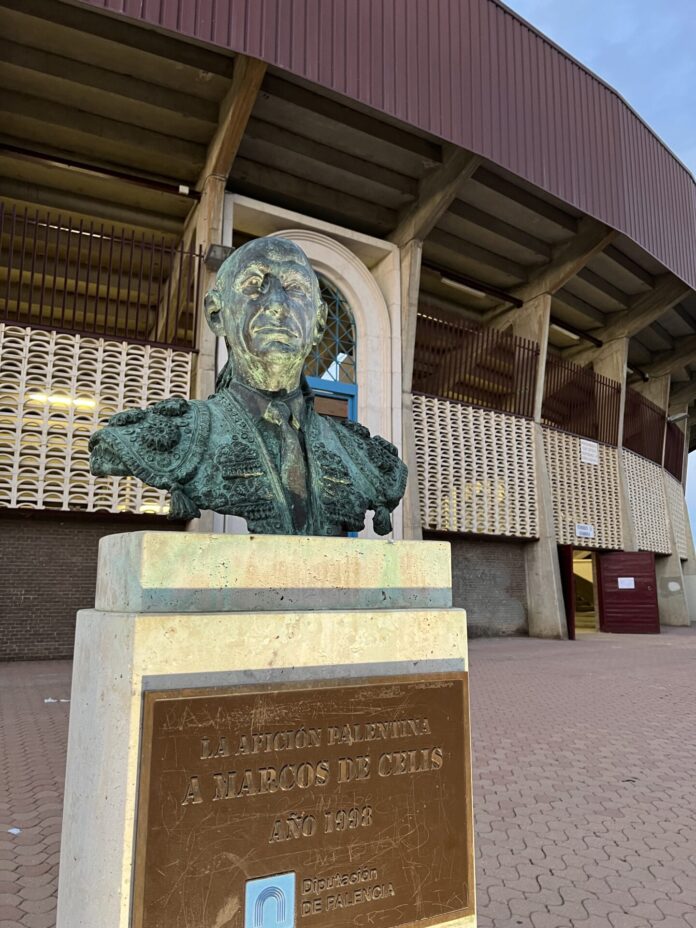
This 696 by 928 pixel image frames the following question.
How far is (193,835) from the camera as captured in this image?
160 cm

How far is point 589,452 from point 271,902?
56.1 ft

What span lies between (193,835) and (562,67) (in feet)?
53.3

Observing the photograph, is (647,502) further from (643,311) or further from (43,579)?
(43,579)

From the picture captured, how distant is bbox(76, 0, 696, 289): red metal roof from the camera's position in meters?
9.81

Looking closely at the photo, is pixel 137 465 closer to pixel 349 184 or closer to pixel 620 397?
pixel 349 184

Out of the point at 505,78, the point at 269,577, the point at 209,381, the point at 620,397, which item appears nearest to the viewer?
the point at 269,577

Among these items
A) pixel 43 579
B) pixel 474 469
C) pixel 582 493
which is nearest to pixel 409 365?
pixel 474 469

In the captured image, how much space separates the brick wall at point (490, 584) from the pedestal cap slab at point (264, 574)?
40.2 feet

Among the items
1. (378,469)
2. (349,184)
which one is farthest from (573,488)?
(378,469)

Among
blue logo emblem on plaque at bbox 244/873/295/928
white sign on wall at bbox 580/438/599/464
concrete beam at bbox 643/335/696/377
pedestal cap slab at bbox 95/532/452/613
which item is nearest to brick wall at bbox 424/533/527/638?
white sign on wall at bbox 580/438/599/464

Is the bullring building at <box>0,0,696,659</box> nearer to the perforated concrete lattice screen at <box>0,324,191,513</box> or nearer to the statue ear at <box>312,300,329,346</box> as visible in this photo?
the perforated concrete lattice screen at <box>0,324,191,513</box>

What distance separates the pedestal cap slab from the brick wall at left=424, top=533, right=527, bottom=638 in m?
12.3

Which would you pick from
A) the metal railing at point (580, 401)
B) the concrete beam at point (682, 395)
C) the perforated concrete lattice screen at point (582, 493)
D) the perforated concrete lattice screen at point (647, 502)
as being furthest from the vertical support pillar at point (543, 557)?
the concrete beam at point (682, 395)

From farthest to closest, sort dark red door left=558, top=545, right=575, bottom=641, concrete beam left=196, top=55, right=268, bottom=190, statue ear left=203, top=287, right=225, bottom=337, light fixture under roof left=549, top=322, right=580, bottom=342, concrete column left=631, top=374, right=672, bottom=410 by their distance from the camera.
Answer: concrete column left=631, top=374, right=672, bottom=410 < light fixture under roof left=549, top=322, right=580, bottom=342 < dark red door left=558, top=545, right=575, bottom=641 < concrete beam left=196, top=55, right=268, bottom=190 < statue ear left=203, top=287, right=225, bottom=337
